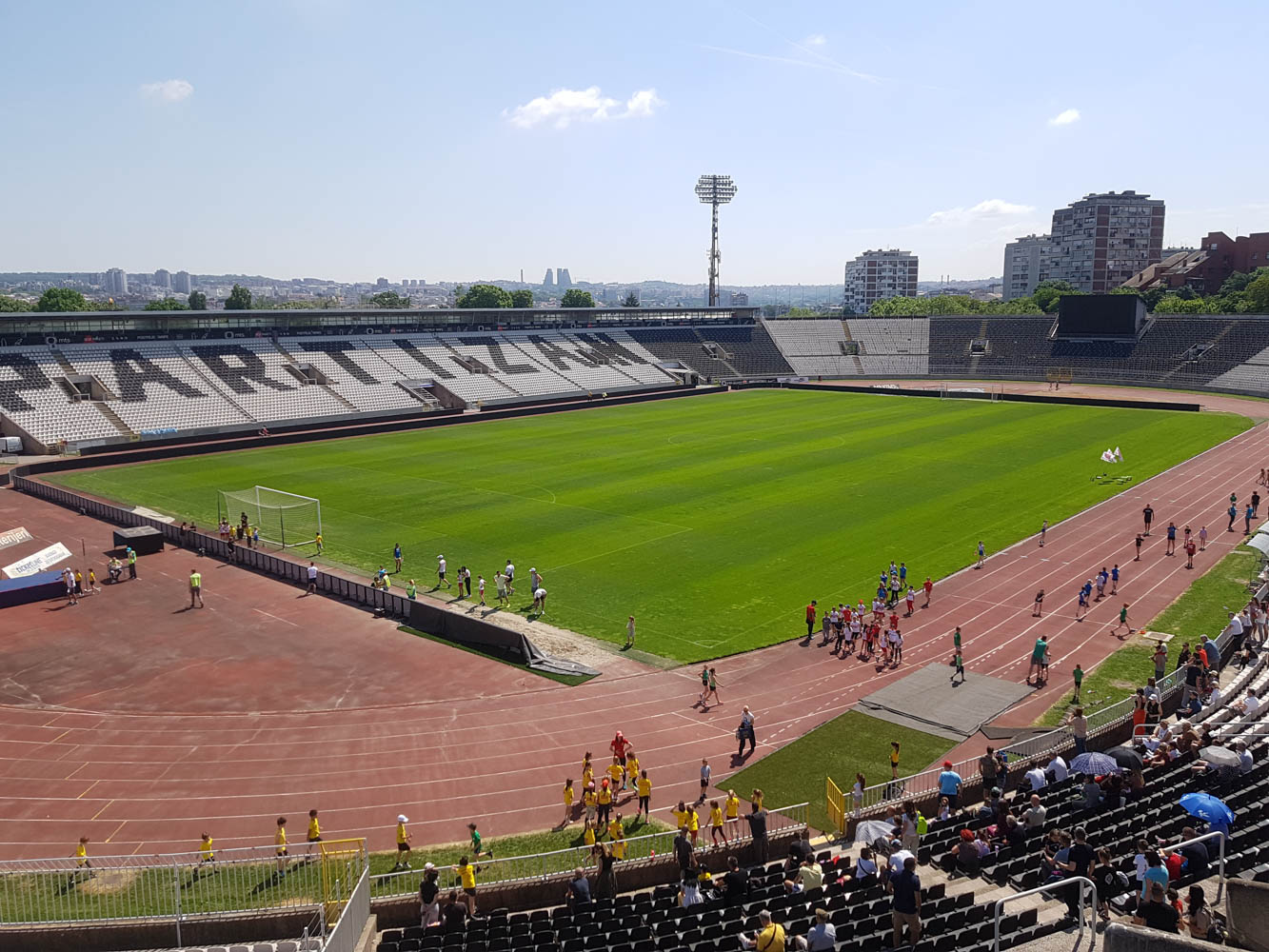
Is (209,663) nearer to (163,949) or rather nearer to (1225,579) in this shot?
(163,949)

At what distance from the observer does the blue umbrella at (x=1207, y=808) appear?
12867mm

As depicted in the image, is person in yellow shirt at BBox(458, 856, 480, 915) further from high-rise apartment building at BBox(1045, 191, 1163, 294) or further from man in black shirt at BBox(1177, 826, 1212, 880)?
high-rise apartment building at BBox(1045, 191, 1163, 294)

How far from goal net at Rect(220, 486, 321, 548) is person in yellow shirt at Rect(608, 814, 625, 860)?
82.4ft

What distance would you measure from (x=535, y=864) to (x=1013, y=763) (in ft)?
31.6

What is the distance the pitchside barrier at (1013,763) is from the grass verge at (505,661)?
8551 mm

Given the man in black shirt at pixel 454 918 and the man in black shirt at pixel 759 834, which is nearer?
the man in black shirt at pixel 454 918

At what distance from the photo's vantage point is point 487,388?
8538cm

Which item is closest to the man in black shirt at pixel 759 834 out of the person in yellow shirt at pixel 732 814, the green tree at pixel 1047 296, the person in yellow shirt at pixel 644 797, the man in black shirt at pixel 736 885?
the person in yellow shirt at pixel 732 814

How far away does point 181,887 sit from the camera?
14.3m

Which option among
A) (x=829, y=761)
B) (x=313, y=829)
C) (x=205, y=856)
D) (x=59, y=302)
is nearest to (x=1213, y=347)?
(x=829, y=761)

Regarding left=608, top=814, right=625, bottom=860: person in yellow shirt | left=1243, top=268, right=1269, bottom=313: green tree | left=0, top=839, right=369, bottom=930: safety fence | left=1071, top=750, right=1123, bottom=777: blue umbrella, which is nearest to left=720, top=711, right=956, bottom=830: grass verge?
left=608, top=814, right=625, bottom=860: person in yellow shirt

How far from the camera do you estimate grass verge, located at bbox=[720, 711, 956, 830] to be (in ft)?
61.5

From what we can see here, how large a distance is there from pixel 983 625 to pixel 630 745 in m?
13.0

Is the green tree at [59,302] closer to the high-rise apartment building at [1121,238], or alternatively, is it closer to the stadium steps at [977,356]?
the stadium steps at [977,356]
